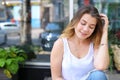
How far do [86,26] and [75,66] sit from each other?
0.32m

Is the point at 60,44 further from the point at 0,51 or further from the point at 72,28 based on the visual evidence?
the point at 0,51

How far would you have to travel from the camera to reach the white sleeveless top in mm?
2324

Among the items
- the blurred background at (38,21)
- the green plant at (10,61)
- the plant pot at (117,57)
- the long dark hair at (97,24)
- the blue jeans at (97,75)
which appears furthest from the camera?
the blurred background at (38,21)

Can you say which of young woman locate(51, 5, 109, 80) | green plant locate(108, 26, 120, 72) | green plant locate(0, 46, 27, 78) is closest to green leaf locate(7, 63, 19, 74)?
green plant locate(0, 46, 27, 78)

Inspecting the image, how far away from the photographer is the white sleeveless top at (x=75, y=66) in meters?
2.32

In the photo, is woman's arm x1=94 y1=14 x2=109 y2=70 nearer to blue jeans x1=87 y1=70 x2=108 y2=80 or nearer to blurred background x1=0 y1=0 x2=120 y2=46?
blue jeans x1=87 y1=70 x2=108 y2=80

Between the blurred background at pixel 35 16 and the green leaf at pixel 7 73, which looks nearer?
the green leaf at pixel 7 73

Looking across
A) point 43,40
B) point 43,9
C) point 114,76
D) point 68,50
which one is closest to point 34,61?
point 43,40

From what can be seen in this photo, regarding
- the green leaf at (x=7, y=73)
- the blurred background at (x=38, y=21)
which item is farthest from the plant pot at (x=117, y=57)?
the green leaf at (x=7, y=73)

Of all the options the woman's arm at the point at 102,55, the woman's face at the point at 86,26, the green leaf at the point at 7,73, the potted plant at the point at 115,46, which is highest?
the woman's face at the point at 86,26

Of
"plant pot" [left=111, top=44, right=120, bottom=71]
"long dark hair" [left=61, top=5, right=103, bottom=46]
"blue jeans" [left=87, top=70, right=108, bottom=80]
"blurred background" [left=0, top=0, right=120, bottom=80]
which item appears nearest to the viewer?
"blue jeans" [left=87, top=70, right=108, bottom=80]

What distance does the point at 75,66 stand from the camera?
2316 mm

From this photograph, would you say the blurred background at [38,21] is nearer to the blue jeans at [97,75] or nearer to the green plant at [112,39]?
the green plant at [112,39]

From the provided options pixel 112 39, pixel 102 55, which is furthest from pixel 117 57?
pixel 102 55
